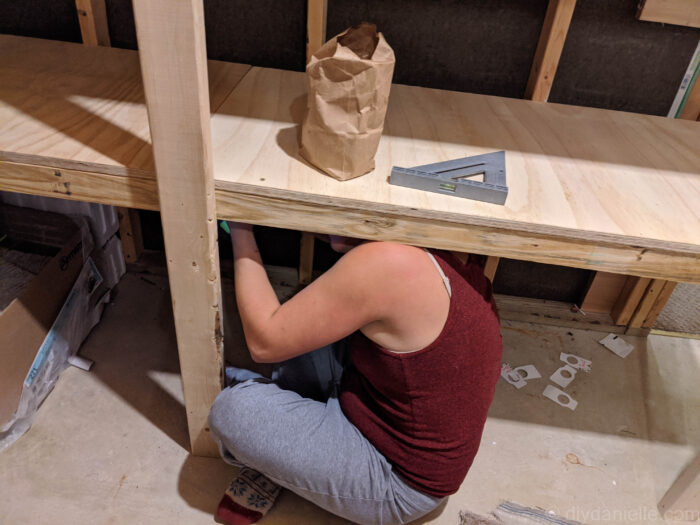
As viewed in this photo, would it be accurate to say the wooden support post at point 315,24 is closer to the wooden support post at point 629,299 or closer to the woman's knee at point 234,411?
the woman's knee at point 234,411

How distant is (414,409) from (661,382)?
2.98 ft

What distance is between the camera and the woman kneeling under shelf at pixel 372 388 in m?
0.76

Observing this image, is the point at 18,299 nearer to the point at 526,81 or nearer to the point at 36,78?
the point at 36,78

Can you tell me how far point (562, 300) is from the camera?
154 cm

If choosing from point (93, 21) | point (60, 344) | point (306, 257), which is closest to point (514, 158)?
point (306, 257)

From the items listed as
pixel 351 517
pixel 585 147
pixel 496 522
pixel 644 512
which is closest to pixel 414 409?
pixel 351 517

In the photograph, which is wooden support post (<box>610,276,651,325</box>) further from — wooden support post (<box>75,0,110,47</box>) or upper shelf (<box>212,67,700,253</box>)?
wooden support post (<box>75,0,110,47</box>)

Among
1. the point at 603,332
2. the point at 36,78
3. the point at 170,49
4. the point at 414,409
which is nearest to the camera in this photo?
the point at 170,49

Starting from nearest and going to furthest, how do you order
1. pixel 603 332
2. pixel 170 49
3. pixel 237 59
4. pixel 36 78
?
pixel 170 49
pixel 36 78
pixel 237 59
pixel 603 332

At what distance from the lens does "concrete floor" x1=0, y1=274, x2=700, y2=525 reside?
1.03 m

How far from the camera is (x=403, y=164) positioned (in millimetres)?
797

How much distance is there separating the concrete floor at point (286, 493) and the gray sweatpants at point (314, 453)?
16 cm

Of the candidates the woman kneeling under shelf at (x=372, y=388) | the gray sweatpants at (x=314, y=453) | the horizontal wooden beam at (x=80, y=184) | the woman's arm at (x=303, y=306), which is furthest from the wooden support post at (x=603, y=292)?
the horizontal wooden beam at (x=80, y=184)
